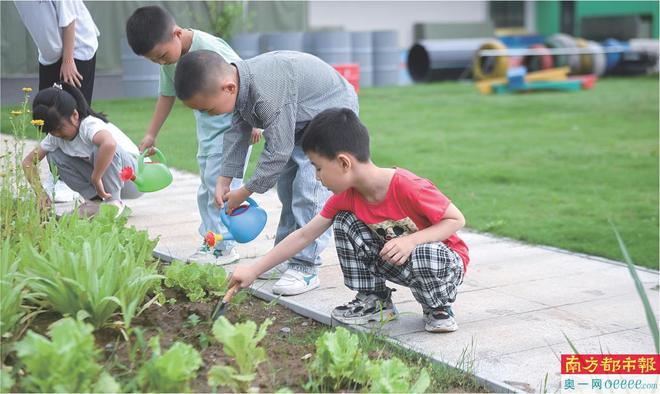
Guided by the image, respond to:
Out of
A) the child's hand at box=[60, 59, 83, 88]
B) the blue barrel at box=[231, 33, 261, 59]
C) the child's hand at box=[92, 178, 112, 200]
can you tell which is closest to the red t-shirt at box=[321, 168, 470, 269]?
the child's hand at box=[92, 178, 112, 200]

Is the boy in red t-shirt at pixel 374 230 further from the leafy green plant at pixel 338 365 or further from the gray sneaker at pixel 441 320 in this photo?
the leafy green plant at pixel 338 365

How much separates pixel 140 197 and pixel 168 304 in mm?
3045

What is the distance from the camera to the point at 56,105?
16.1ft

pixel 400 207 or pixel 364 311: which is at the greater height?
pixel 400 207

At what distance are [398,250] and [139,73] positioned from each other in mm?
8458

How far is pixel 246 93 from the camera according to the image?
350 cm

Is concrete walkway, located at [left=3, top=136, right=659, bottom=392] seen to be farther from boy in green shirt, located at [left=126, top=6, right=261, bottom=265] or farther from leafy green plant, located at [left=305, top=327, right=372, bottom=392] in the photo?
leafy green plant, located at [left=305, top=327, right=372, bottom=392]

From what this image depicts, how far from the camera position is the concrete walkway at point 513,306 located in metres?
3.07

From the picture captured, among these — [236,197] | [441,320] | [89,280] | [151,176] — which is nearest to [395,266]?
[441,320]

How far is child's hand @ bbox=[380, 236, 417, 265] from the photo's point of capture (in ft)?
10.2

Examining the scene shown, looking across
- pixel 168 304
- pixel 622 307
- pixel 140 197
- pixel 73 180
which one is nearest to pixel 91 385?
pixel 168 304

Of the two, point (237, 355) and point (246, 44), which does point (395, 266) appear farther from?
point (246, 44)

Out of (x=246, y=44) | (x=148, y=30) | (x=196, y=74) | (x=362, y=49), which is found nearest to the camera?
(x=196, y=74)

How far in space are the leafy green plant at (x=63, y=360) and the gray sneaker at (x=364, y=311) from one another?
1.25 metres
